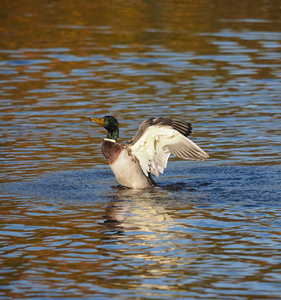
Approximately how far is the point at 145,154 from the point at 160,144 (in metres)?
0.31

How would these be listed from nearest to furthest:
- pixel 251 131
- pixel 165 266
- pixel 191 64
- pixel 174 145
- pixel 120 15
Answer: pixel 165 266, pixel 174 145, pixel 251 131, pixel 191 64, pixel 120 15

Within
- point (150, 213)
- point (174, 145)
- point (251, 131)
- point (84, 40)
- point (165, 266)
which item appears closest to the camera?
point (165, 266)

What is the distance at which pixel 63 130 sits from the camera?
555 inches

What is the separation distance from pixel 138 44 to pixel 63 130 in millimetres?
9307

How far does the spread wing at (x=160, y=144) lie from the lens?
9961 millimetres

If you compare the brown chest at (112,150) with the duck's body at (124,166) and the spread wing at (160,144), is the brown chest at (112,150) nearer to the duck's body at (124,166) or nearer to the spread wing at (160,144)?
the duck's body at (124,166)

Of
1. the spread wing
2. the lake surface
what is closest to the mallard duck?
the spread wing

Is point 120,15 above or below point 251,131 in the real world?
above

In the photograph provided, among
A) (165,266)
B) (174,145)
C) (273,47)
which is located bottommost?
(165,266)

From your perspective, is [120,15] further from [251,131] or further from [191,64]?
[251,131]

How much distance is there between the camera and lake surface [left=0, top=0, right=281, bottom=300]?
7023 millimetres

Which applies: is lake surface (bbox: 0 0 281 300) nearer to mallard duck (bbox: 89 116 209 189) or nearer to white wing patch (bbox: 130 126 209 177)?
mallard duck (bbox: 89 116 209 189)

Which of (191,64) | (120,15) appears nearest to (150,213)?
(191,64)

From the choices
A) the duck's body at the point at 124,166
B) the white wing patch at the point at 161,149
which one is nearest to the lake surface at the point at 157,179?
the duck's body at the point at 124,166
